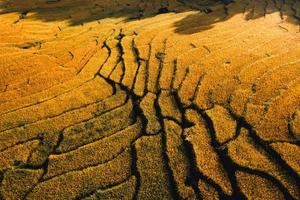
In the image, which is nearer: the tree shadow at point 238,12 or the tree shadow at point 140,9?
the tree shadow at point 238,12

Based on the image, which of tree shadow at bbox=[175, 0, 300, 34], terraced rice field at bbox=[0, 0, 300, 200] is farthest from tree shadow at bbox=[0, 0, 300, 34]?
terraced rice field at bbox=[0, 0, 300, 200]

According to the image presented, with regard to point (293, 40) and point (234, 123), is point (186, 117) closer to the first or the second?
point (234, 123)

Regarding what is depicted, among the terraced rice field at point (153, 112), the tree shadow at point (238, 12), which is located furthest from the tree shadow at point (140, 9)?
the terraced rice field at point (153, 112)

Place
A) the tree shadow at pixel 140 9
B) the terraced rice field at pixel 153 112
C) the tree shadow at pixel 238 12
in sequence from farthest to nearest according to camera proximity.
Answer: the tree shadow at pixel 140 9 → the tree shadow at pixel 238 12 → the terraced rice field at pixel 153 112

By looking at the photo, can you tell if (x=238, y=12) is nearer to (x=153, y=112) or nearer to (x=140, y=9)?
(x=140, y=9)

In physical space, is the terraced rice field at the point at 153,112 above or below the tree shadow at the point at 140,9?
Answer: below

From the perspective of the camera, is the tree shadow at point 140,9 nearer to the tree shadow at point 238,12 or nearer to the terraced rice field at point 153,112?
the tree shadow at point 238,12

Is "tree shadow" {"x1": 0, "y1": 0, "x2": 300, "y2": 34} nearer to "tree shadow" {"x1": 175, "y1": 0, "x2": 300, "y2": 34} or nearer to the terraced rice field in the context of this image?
"tree shadow" {"x1": 175, "y1": 0, "x2": 300, "y2": 34}
